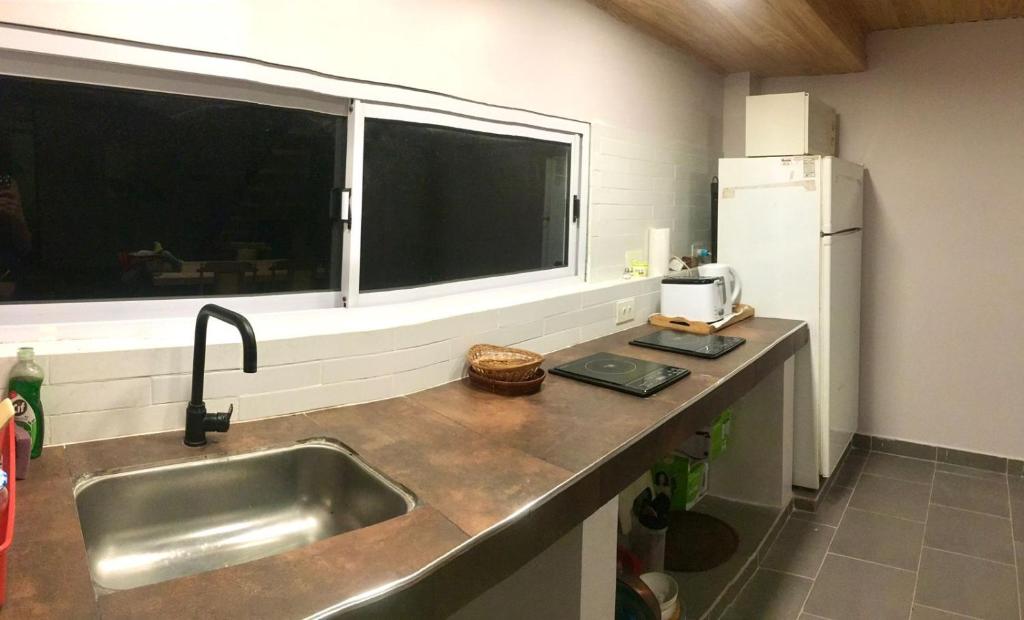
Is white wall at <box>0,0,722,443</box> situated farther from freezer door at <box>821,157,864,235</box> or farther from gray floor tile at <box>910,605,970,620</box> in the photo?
gray floor tile at <box>910,605,970,620</box>

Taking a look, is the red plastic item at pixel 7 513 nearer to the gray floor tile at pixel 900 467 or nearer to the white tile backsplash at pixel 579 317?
the white tile backsplash at pixel 579 317

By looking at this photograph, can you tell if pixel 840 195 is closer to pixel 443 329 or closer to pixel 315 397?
pixel 443 329

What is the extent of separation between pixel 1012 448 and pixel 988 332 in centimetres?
63

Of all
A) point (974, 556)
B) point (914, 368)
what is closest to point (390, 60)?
point (974, 556)

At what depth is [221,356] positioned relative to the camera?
154cm

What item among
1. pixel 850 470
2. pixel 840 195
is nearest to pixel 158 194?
pixel 840 195

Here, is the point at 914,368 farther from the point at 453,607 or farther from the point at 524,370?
the point at 453,607

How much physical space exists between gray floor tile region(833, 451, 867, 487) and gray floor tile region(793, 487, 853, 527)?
3.4 inches

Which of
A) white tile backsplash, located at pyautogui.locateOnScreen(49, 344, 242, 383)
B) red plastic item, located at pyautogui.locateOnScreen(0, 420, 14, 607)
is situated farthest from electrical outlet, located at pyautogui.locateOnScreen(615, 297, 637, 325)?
red plastic item, located at pyautogui.locateOnScreen(0, 420, 14, 607)

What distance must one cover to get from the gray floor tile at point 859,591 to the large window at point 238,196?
164cm

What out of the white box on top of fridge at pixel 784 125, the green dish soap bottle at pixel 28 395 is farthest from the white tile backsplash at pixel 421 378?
the white box on top of fridge at pixel 784 125

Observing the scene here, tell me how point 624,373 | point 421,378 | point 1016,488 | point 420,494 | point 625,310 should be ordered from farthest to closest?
point 1016,488
point 625,310
point 624,373
point 421,378
point 420,494

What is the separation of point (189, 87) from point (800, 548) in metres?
2.77

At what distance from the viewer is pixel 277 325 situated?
5.89ft
